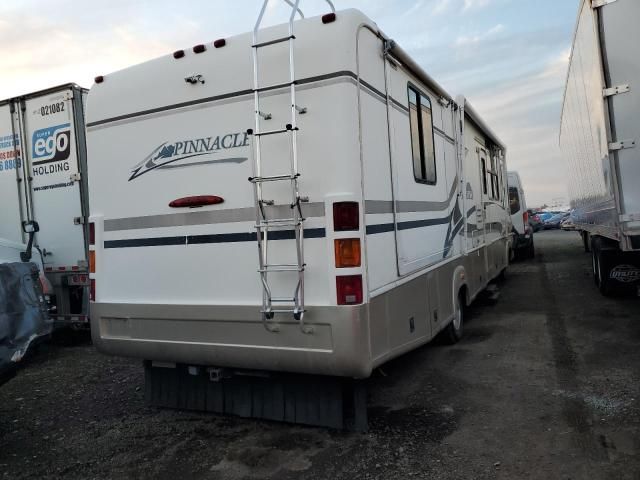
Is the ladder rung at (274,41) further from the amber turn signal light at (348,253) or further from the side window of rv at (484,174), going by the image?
the side window of rv at (484,174)

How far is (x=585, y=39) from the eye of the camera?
6.95 meters

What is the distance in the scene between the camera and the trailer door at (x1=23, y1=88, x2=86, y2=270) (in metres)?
7.00

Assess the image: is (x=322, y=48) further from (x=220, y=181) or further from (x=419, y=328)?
(x=419, y=328)

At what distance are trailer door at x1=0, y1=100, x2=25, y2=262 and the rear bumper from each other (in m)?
3.82

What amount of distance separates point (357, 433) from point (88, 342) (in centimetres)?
502

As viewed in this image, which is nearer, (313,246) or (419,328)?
(313,246)

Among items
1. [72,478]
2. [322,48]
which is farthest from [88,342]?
[322,48]

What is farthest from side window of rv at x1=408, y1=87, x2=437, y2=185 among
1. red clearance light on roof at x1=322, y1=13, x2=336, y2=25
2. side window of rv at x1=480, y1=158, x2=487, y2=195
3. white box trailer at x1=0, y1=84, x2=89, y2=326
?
white box trailer at x1=0, y1=84, x2=89, y2=326

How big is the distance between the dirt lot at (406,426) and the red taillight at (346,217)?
1544mm

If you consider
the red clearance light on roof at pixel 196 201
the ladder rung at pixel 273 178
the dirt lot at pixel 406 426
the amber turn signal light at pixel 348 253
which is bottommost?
the dirt lot at pixel 406 426

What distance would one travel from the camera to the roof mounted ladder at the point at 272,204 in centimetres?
360

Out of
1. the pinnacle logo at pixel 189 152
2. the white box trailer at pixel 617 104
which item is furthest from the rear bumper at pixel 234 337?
the white box trailer at pixel 617 104

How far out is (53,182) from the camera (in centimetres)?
717

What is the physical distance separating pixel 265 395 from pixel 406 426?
3.59 feet
